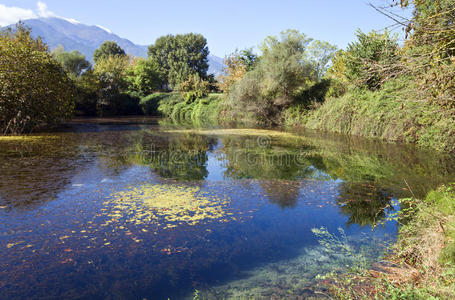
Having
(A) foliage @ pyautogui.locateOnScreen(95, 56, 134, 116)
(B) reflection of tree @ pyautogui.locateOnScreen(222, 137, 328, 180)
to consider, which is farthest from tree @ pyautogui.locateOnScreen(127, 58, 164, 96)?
(B) reflection of tree @ pyautogui.locateOnScreen(222, 137, 328, 180)

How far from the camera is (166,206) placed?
6699mm

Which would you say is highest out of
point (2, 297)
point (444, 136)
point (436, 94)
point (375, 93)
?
point (375, 93)

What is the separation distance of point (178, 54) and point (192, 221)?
6289cm

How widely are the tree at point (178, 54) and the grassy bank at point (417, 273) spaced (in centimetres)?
6080

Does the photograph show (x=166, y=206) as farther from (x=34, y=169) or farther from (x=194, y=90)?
(x=194, y=90)

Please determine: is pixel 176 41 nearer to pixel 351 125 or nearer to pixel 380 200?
pixel 351 125

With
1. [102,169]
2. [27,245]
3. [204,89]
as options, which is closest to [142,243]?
[27,245]

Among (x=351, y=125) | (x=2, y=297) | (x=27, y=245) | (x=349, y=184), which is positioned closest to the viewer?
(x=2, y=297)

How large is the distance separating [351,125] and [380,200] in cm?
1406

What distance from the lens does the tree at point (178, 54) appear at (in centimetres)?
6351

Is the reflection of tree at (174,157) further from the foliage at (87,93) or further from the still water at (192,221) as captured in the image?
the foliage at (87,93)

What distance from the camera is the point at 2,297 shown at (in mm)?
3633

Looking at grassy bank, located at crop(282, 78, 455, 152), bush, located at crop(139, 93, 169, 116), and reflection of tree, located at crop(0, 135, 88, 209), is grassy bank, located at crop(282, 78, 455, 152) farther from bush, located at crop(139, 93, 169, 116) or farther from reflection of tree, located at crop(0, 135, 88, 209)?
bush, located at crop(139, 93, 169, 116)

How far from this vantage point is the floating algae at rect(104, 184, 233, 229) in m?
6.00
